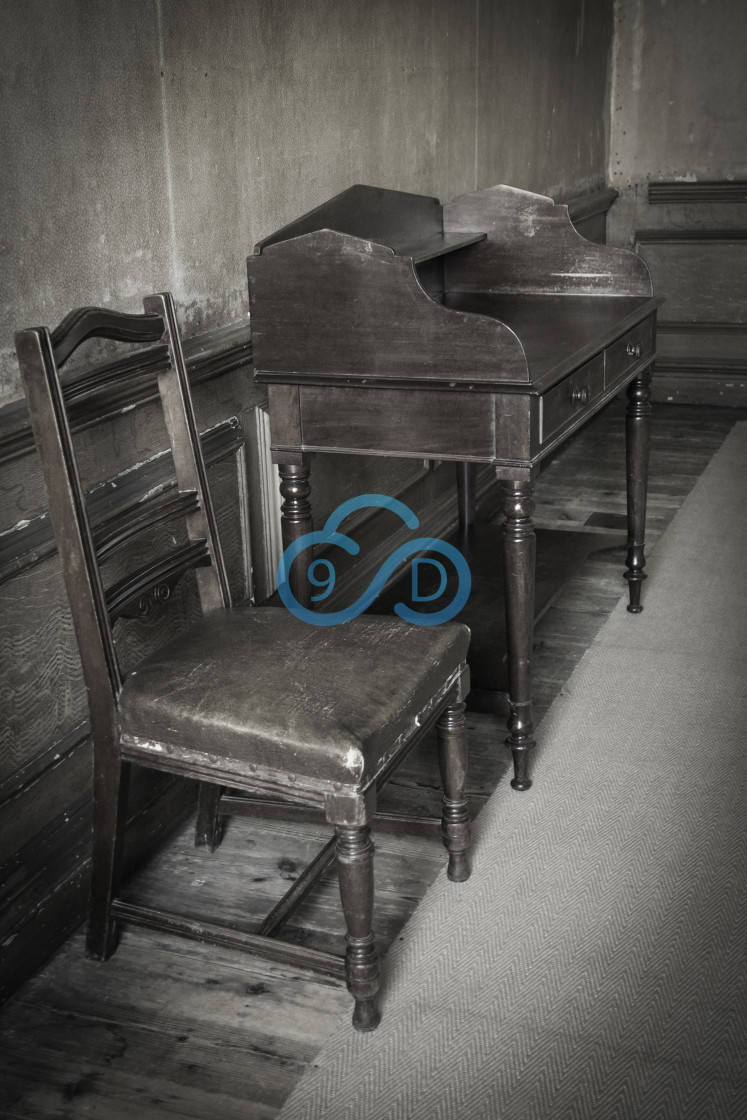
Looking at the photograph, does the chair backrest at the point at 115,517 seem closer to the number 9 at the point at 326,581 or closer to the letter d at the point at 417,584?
the number 9 at the point at 326,581

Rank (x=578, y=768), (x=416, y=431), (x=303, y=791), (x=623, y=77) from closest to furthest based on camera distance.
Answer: (x=303, y=791) → (x=416, y=431) → (x=578, y=768) → (x=623, y=77)

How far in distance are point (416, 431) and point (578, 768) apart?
2.97ft

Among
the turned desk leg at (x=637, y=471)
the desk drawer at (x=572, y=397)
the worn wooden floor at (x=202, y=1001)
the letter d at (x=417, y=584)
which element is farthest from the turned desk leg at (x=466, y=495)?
the worn wooden floor at (x=202, y=1001)

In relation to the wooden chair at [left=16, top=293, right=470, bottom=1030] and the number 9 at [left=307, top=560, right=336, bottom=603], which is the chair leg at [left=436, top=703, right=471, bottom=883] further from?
the number 9 at [left=307, top=560, right=336, bottom=603]

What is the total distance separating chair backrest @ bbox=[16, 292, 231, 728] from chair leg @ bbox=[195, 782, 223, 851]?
17.5 inches

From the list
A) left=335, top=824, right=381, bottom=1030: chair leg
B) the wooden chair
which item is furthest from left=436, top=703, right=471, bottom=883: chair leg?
left=335, top=824, right=381, bottom=1030: chair leg

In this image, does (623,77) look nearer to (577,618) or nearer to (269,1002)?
(577,618)

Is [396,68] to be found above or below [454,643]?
above

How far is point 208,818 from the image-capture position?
2.46m

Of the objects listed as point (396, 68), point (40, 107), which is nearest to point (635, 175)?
point (396, 68)

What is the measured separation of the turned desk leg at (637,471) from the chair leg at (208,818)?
163cm

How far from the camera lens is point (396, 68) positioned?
11.1ft

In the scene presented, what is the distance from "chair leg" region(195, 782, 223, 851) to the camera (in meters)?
2.44

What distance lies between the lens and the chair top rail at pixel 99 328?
1.80 m
